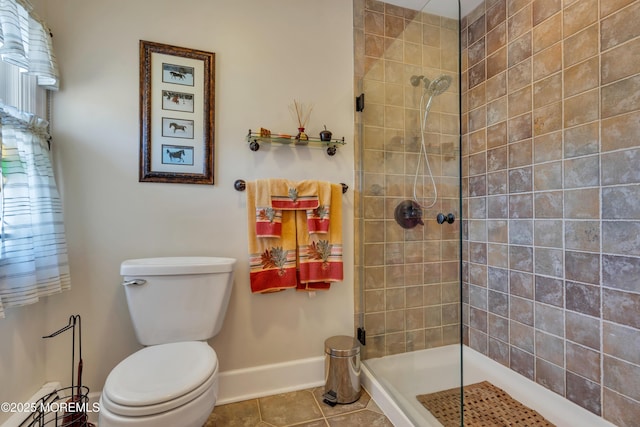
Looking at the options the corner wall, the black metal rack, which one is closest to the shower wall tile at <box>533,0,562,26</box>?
the corner wall

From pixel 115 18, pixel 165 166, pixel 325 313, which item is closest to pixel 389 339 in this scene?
pixel 325 313

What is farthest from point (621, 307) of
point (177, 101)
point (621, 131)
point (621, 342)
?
point (177, 101)

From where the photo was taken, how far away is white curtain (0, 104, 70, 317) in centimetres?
110

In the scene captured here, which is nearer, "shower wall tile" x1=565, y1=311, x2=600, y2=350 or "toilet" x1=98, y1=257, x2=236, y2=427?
"toilet" x1=98, y1=257, x2=236, y2=427

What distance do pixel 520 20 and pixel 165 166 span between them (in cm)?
223

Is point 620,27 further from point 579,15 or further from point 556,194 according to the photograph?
point 556,194

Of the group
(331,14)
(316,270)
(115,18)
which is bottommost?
(316,270)

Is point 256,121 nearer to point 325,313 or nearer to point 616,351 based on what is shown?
point 325,313

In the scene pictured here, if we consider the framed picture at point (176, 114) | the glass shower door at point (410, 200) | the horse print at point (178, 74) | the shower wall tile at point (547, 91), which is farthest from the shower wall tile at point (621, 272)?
the horse print at point (178, 74)

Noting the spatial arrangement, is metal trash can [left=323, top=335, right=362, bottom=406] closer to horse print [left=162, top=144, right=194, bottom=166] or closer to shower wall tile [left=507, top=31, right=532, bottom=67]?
horse print [left=162, top=144, right=194, bottom=166]

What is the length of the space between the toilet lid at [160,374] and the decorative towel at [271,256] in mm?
460

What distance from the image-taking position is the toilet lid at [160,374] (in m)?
0.93

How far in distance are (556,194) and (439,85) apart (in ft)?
2.98

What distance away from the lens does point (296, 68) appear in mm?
1771
